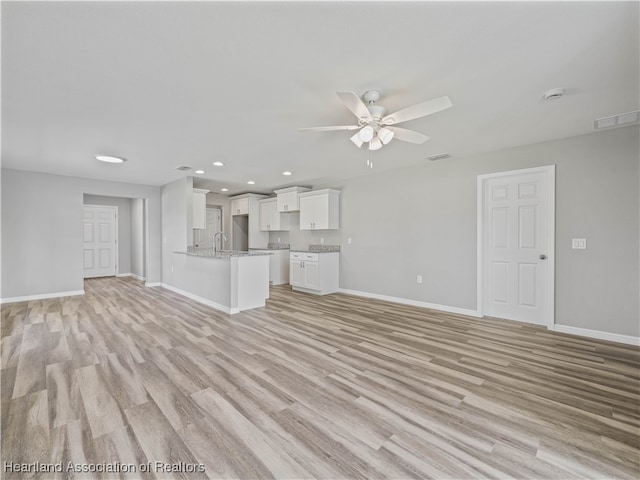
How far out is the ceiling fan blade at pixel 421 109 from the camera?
205 cm

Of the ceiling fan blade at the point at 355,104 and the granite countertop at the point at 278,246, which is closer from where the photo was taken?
the ceiling fan blade at the point at 355,104

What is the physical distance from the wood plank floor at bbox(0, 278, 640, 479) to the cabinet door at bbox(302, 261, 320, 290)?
2149 millimetres

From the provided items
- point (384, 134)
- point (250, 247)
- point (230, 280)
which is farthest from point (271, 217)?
point (384, 134)

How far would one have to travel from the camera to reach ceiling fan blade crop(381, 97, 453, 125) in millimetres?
2047

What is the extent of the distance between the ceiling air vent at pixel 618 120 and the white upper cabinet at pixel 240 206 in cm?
679

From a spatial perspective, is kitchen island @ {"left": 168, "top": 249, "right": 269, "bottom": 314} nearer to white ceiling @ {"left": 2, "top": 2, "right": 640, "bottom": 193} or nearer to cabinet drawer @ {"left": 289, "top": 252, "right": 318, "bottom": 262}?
cabinet drawer @ {"left": 289, "top": 252, "right": 318, "bottom": 262}

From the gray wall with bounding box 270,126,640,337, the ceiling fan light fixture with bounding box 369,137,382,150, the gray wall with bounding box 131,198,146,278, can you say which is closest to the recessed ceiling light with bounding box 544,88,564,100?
the ceiling fan light fixture with bounding box 369,137,382,150

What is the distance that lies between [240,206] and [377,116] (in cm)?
612

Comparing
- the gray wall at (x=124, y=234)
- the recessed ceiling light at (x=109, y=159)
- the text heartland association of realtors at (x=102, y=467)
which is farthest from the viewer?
the gray wall at (x=124, y=234)

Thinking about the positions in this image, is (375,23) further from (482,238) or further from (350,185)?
(350,185)

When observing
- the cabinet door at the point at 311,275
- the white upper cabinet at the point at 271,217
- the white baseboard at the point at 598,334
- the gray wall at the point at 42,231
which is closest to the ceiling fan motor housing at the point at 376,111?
the white baseboard at the point at 598,334

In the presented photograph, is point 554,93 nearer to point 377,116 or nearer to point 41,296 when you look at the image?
point 377,116

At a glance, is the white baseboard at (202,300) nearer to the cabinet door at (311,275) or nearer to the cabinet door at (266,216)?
the cabinet door at (311,275)

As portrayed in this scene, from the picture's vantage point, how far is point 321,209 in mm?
6242
